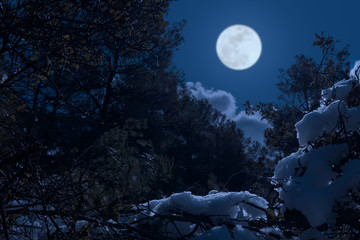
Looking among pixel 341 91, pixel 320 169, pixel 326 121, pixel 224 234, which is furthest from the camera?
pixel 341 91

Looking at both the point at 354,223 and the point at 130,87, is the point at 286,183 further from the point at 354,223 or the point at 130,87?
the point at 130,87

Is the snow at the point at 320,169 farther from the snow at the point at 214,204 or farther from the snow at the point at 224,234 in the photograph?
the snow at the point at 224,234

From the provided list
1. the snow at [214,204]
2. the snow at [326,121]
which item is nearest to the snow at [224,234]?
the snow at [214,204]

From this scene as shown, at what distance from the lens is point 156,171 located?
8.38ft

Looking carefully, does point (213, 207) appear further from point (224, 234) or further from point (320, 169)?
point (320, 169)

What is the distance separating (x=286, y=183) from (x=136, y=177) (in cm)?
132

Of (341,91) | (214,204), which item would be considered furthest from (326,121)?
(214,204)

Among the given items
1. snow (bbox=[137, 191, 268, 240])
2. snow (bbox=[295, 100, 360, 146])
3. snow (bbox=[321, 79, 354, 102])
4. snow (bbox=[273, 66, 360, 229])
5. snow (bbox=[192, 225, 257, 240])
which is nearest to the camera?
snow (bbox=[192, 225, 257, 240])

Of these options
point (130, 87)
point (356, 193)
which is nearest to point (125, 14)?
point (356, 193)

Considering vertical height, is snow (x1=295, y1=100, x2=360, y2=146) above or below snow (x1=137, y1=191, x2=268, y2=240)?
above

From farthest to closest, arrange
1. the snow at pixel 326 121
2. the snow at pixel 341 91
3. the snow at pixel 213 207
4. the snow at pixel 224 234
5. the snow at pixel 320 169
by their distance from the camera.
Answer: the snow at pixel 341 91 → the snow at pixel 326 121 → the snow at pixel 213 207 → the snow at pixel 320 169 → the snow at pixel 224 234

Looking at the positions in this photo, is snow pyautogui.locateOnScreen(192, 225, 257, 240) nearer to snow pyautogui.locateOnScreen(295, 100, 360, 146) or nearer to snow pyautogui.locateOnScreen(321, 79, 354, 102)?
snow pyautogui.locateOnScreen(295, 100, 360, 146)

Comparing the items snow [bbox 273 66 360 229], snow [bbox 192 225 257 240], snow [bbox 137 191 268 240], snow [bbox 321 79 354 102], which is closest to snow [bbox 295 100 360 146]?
snow [bbox 273 66 360 229]

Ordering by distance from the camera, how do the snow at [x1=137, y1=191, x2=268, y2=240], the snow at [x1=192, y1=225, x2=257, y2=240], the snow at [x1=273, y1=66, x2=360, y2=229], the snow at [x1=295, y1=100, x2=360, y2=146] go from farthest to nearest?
1. the snow at [x1=295, y1=100, x2=360, y2=146]
2. the snow at [x1=137, y1=191, x2=268, y2=240]
3. the snow at [x1=273, y1=66, x2=360, y2=229]
4. the snow at [x1=192, y1=225, x2=257, y2=240]
